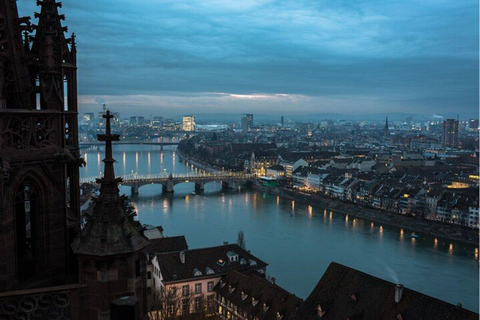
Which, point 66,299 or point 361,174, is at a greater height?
point 66,299

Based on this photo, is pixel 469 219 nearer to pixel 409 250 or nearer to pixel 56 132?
pixel 409 250

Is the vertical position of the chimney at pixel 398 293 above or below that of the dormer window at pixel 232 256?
above

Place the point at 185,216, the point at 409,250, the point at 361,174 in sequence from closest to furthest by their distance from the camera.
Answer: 1. the point at 409,250
2. the point at 185,216
3. the point at 361,174

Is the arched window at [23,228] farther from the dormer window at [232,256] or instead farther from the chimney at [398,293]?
the dormer window at [232,256]

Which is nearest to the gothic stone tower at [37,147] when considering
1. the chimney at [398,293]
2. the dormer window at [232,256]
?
the chimney at [398,293]

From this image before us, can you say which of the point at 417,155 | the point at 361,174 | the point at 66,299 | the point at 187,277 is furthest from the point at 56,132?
the point at 417,155

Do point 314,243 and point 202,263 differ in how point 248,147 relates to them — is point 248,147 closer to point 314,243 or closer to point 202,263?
point 314,243

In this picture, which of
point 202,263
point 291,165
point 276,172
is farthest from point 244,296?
point 291,165
